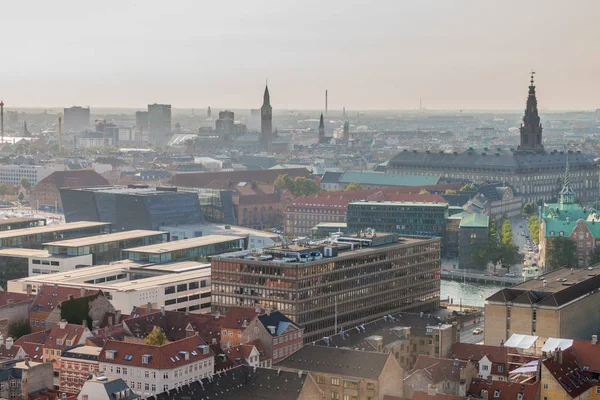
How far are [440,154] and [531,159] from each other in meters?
14.0

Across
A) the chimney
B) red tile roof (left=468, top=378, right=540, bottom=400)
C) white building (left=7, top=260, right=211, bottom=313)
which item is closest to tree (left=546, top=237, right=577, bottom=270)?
white building (left=7, top=260, right=211, bottom=313)

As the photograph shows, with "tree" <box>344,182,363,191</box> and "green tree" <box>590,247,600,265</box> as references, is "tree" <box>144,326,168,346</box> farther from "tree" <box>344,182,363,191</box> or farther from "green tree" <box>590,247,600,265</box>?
"tree" <box>344,182,363,191</box>

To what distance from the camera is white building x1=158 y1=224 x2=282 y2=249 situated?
11288cm

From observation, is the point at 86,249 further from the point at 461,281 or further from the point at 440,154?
the point at 440,154

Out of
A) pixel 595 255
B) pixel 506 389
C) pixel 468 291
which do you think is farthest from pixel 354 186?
pixel 506 389

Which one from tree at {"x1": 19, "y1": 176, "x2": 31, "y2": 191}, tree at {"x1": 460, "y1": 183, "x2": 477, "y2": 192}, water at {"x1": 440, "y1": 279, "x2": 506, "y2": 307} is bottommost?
water at {"x1": 440, "y1": 279, "x2": 506, "y2": 307}

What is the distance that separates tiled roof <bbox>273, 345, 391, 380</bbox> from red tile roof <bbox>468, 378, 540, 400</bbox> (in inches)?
169

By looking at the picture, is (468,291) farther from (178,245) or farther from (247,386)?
(247,386)

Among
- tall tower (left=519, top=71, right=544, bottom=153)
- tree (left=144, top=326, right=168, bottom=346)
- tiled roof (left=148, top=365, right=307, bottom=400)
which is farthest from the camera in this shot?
tall tower (left=519, top=71, right=544, bottom=153)

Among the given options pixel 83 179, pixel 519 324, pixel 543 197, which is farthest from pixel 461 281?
pixel 83 179

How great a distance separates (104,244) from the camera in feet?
316

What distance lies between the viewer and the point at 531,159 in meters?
169

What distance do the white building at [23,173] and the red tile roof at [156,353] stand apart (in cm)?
13090

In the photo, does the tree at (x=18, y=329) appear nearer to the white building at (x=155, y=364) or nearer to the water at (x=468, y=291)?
the white building at (x=155, y=364)
